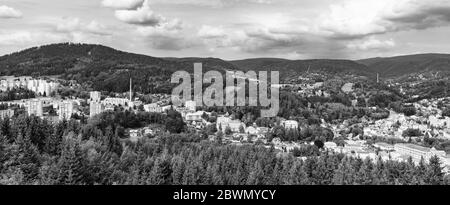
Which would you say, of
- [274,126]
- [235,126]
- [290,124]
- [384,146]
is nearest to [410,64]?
[290,124]

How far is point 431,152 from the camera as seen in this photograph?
119 feet

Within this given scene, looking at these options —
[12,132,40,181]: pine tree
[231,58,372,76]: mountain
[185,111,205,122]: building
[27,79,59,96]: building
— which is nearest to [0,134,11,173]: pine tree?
[12,132,40,181]: pine tree

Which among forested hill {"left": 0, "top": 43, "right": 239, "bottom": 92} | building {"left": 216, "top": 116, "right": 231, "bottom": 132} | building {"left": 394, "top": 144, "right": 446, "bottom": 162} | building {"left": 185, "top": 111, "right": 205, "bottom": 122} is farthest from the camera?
forested hill {"left": 0, "top": 43, "right": 239, "bottom": 92}

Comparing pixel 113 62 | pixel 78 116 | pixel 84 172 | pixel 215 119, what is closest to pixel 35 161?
pixel 84 172

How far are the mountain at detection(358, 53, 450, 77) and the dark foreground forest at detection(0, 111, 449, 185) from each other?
118484 mm

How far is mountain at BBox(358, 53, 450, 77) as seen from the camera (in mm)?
134562

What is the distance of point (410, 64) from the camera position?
151 meters

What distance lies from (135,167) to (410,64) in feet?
494

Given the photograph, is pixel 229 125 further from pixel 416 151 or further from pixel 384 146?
→ pixel 416 151

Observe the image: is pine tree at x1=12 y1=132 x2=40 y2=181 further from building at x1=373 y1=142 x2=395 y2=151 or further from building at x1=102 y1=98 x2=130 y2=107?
building at x1=102 y1=98 x2=130 y2=107

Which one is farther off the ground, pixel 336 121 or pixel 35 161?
pixel 35 161

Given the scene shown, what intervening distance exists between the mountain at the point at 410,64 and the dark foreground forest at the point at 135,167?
11848cm

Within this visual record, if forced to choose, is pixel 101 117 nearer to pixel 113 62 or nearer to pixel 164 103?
pixel 164 103
